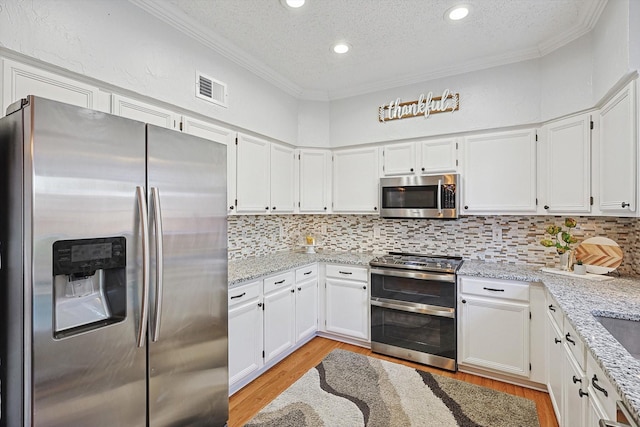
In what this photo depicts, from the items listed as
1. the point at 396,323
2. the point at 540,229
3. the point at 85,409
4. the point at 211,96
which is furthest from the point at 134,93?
the point at 540,229

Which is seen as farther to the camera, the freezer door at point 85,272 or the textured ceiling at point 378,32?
the textured ceiling at point 378,32

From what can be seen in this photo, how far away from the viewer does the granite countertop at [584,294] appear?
1.03 meters

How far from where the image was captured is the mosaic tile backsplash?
263 cm

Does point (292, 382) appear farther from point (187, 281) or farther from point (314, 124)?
point (314, 124)

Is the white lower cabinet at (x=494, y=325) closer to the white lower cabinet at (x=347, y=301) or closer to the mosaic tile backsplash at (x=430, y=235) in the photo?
the mosaic tile backsplash at (x=430, y=235)

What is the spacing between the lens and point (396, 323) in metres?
3.02

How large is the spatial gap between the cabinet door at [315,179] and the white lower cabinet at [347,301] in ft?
2.51

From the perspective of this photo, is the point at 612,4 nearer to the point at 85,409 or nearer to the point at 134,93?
the point at 134,93

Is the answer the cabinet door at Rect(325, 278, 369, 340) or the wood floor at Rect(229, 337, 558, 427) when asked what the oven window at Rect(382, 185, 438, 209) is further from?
the wood floor at Rect(229, 337, 558, 427)

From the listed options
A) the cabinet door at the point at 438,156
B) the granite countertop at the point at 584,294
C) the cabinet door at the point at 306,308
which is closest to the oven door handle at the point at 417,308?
the granite countertop at the point at 584,294

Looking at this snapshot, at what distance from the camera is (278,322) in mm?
2861

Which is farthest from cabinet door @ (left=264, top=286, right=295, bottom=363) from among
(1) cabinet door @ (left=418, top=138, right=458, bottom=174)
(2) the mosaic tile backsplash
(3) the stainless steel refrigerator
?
(1) cabinet door @ (left=418, top=138, right=458, bottom=174)

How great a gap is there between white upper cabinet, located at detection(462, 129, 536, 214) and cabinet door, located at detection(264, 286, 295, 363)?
1.93m

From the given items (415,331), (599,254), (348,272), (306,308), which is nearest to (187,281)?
(306,308)
